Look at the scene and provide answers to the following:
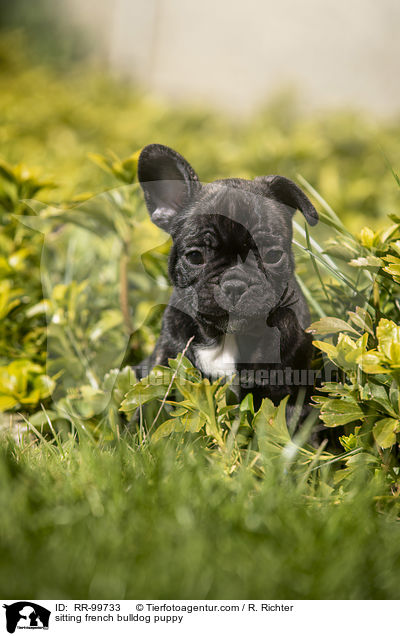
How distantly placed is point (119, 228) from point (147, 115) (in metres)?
4.06

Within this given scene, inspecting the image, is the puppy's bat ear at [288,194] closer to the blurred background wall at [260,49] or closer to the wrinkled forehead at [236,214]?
the wrinkled forehead at [236,214]

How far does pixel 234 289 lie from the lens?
148 centimetres

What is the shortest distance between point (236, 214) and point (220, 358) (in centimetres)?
44

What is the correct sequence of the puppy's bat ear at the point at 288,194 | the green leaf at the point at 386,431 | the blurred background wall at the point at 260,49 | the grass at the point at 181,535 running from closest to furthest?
the grass at the point at 181,535 < the green leaf at the point at 386,431 < the puppy's bat ear at the point at 288,194 < the blurred background wall at the point at 260,49

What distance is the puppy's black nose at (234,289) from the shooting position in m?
1.48

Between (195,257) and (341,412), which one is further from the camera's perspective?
(195,257)

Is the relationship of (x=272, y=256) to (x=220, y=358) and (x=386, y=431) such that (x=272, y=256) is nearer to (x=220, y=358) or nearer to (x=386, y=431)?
(x=220, y=358)

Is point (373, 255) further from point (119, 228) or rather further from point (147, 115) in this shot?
point (147, 115)

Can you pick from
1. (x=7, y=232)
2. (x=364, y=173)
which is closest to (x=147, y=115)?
(x=364, y=173)

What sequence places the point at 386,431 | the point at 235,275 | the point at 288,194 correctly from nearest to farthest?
1. the point at 386,431
2. the point at 235,275
3. the point at 288,194
